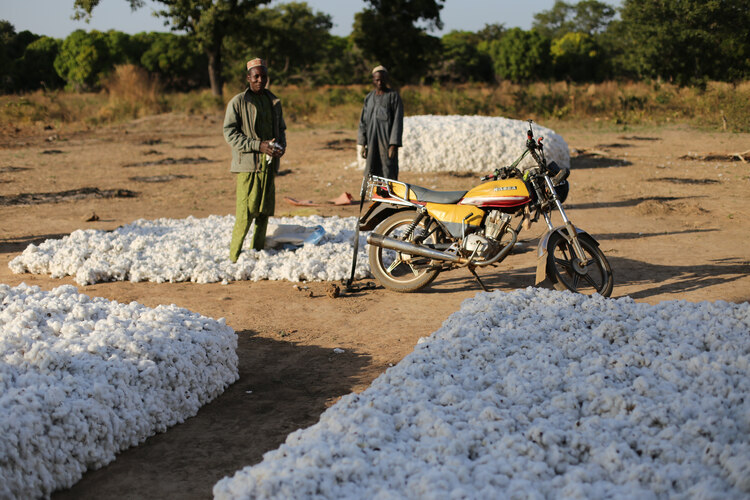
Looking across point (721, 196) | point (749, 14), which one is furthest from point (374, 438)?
point (749, 14)

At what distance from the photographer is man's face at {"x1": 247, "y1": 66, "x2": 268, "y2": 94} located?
6.55m

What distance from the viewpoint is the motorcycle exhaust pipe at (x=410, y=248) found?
5723 mm

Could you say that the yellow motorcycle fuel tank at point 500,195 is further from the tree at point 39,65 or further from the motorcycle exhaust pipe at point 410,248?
the tree at point 39,65

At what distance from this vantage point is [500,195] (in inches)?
222

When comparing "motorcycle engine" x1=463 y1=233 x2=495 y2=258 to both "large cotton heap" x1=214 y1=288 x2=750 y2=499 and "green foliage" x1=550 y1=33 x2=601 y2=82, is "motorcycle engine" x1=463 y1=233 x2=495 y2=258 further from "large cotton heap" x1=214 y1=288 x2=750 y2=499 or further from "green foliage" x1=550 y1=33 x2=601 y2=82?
"green foliage" x1=550 y1=33 x2=601 y2=82

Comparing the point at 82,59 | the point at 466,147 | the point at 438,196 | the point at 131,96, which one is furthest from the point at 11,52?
the point at 438,196

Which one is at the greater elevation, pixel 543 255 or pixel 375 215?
pixel 375 215

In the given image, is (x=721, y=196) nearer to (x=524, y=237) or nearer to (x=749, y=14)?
(x=524, y=237)

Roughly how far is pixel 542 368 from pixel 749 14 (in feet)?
99.6

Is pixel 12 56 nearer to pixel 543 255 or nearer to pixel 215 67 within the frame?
pixel 215 67

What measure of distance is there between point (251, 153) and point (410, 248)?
1951 millimetres

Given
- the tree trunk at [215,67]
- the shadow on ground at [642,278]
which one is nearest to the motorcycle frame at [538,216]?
the shadow on ground at [642,278]

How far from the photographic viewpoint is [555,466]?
261 centimetres

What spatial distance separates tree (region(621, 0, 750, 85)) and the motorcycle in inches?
1009
